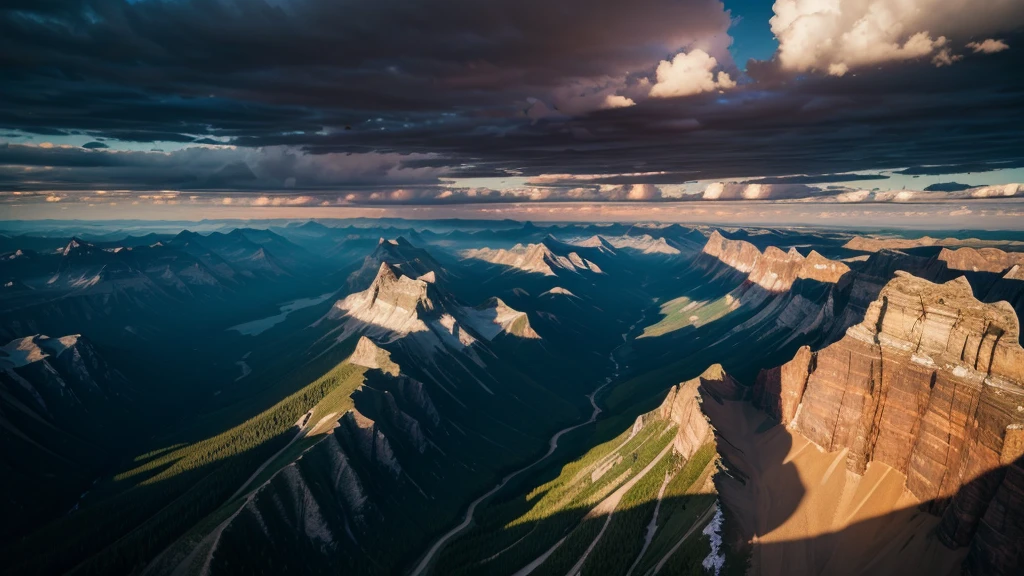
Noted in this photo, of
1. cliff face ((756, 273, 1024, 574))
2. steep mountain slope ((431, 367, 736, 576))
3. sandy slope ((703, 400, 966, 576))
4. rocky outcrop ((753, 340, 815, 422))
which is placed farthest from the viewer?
rocky outcrop ((753, 340, 815, 422))

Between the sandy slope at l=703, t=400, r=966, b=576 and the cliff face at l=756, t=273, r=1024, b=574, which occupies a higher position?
the cliff face at l=756, t=273, r=1024, b=574

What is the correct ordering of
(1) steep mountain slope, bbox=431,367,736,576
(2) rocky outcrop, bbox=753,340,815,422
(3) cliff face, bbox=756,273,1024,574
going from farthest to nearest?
1. (2) rocky outcrop, bbox=753,340,815,422
2. (1) steep mountain slope, bbox=431,367,736,576
3. (3) cliff face, bbox=756,273,1024,574

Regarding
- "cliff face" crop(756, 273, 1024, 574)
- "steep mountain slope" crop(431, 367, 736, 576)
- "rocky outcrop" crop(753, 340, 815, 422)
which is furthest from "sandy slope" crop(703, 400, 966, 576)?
"rocky outcrop" crop(753, 340, 815, 422)

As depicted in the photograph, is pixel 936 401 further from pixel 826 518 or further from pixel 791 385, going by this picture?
pixel 791 385

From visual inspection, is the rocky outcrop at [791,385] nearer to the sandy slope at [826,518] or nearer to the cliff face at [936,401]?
the cliff face at [936,401]

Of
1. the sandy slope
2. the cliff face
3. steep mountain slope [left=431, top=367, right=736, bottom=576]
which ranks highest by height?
the cliff face

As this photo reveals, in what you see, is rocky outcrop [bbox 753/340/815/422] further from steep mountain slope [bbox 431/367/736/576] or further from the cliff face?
steep mountain slope [bbox 431/367/736/576]

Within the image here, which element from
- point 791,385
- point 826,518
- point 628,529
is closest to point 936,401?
point 826,518

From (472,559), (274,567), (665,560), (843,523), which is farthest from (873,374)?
(274,567)
